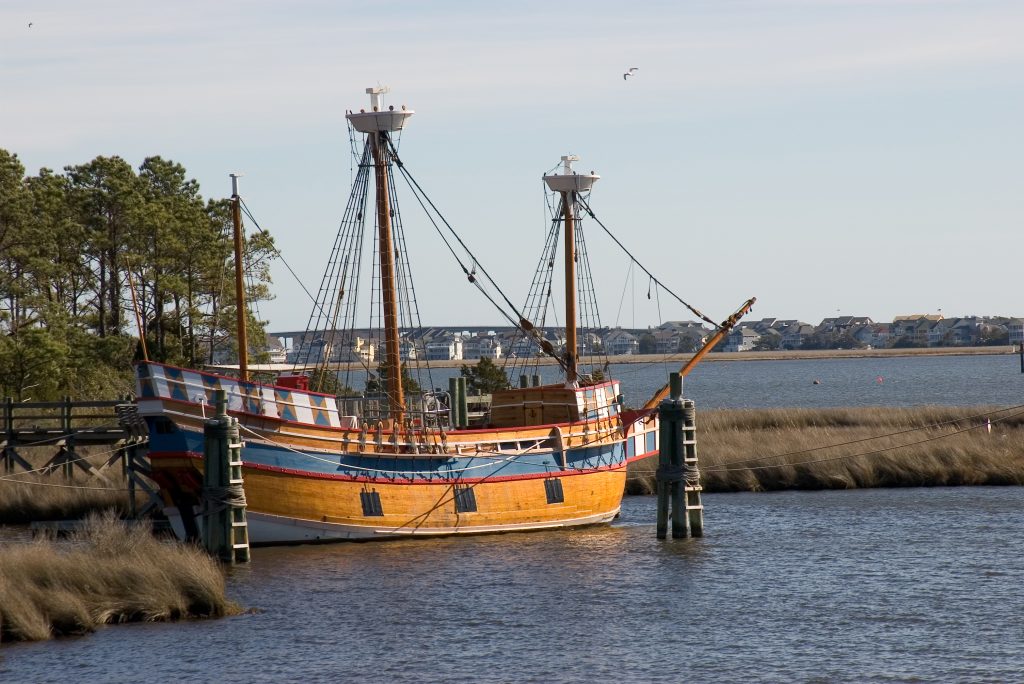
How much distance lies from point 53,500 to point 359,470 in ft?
31.7

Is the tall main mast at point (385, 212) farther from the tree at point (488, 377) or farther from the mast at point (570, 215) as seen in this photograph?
the tree at point (488, 377)

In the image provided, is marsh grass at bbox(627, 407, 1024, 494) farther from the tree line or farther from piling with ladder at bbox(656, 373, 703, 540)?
the tree line

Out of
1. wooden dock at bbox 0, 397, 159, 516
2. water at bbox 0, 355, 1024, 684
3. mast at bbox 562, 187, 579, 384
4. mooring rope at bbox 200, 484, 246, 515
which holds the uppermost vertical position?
mast at bbox 562, 187, 579, 384

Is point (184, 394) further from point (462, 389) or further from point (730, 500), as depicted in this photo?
point (730, 500)

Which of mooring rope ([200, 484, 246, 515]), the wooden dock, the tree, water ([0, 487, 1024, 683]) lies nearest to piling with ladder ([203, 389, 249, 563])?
mooring rope ([200, 484, 246, 515])

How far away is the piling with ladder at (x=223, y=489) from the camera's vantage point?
104 feet

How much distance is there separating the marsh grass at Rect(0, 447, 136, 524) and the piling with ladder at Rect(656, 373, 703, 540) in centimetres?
1414

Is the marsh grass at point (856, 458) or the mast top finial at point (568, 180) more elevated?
the mast top finial at point (568, 180)

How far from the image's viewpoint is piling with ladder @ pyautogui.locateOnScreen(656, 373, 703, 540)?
35281mm

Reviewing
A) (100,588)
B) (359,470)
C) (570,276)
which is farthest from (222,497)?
(570,276)

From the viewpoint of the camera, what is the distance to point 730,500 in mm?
44969

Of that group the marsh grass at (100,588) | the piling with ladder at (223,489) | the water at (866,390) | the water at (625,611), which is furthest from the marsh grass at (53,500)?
the water at (866,390)

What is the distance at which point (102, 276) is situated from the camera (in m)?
63.9

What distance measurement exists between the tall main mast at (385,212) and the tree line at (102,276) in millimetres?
21024
